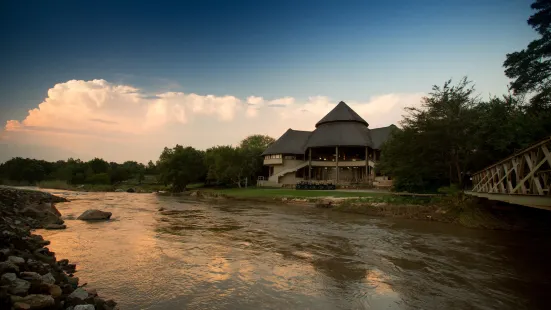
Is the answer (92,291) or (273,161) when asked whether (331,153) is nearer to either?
(273,161)

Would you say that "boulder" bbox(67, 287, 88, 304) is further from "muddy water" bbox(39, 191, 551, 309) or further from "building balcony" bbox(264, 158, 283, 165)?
"building balcony" bbox(264, 158, 283, 165)

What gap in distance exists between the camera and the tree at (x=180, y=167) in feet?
198

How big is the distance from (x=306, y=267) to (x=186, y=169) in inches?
2201

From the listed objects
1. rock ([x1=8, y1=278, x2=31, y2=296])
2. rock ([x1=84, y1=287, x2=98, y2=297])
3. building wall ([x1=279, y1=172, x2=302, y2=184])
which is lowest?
rock ([x1=84, y1=287, x2=98, y2=297])

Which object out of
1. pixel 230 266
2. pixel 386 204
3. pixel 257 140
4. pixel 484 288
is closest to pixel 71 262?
pixel 230 266

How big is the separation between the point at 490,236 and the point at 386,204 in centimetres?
896

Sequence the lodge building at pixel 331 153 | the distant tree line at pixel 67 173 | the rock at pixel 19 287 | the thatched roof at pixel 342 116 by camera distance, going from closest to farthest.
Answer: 1. the rock at pixel 19 287
2. the lodge building at pixel 331 153
3. the thatched roof at pixel 342 116
4. the distant tree line at pixel 67 173

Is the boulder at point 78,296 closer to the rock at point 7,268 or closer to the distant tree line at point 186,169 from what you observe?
the rock at point 7,268

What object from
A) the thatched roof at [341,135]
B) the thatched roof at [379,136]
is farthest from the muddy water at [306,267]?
the thatched roof at [341,135]

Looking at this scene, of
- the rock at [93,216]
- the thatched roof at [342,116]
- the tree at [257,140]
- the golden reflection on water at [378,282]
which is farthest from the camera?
the tree at [257,140]

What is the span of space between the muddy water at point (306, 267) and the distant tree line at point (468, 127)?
9.20m

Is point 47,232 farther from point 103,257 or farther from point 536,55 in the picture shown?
point 536,55

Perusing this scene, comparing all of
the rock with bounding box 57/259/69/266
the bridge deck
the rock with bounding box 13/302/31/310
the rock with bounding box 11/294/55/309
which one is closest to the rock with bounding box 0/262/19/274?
the rock with bounding box 11/294/55/309

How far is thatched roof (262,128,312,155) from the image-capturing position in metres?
52.8
